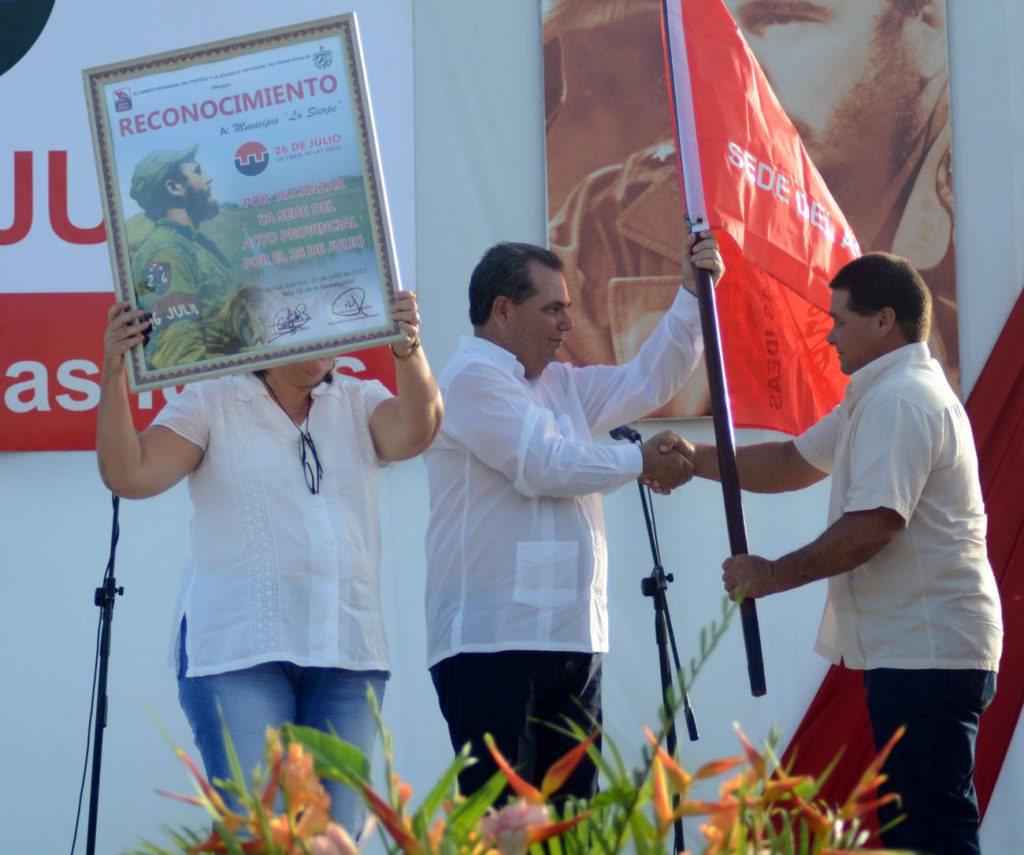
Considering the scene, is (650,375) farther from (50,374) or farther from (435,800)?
(435,800)

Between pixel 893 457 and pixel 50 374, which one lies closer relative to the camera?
pixel 893 457

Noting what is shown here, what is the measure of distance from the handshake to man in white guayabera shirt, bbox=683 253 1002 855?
0.26 meters

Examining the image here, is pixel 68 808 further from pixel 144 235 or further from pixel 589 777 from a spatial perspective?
pixel 144 235

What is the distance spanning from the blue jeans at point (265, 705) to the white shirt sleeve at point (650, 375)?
32.8 inches

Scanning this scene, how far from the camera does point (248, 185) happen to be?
87.5 inches

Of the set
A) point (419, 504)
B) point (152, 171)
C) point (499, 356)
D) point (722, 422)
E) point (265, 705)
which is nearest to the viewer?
point (265, 705)

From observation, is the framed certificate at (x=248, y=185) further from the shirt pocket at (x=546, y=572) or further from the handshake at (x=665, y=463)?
the handshake at (x=665, y=463)

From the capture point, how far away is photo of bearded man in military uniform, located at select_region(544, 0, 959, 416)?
12.3 feet

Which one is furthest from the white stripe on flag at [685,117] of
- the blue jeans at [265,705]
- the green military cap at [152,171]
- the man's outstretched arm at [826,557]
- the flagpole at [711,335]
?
the blue jeans at [265,705]

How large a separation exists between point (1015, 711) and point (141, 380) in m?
2.64

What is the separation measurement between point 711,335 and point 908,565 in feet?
1.75

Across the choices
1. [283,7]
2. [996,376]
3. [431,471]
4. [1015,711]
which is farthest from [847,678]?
[283,7]

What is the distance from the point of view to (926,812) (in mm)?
2422
